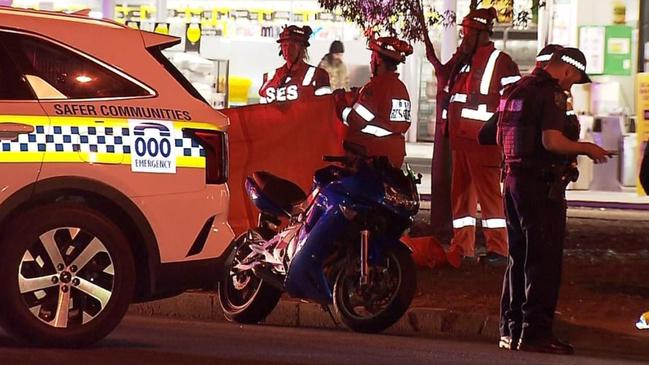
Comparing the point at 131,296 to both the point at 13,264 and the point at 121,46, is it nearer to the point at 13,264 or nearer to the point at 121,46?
the point at 13,264

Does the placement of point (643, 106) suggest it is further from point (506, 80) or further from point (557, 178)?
point (557, 178)

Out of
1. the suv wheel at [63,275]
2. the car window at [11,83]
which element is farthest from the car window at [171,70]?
the suv wheel at [63,275]

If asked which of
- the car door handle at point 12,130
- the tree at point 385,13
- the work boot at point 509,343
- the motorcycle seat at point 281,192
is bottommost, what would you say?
the work boot at point 509,343

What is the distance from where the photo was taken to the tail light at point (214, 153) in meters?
7.43

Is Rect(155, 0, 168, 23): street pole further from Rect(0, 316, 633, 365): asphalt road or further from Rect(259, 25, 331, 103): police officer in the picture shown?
Rect(0, 316, 633, 365): asphalt road

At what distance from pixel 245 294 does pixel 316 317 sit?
1.83 ft

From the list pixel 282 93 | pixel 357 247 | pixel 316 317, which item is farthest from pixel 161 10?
pixel 357 247

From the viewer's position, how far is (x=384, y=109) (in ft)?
32.4

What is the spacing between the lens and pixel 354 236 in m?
8.52

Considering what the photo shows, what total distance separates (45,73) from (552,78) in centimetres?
282

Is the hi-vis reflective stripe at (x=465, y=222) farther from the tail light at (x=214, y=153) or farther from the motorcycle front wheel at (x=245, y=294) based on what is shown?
the tail light at (x=214, y=153)

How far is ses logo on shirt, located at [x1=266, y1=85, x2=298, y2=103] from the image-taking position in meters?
12.3

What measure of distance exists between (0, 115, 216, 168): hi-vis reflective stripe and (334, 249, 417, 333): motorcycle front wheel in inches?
65.4

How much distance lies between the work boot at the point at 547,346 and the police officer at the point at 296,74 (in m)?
4.47
